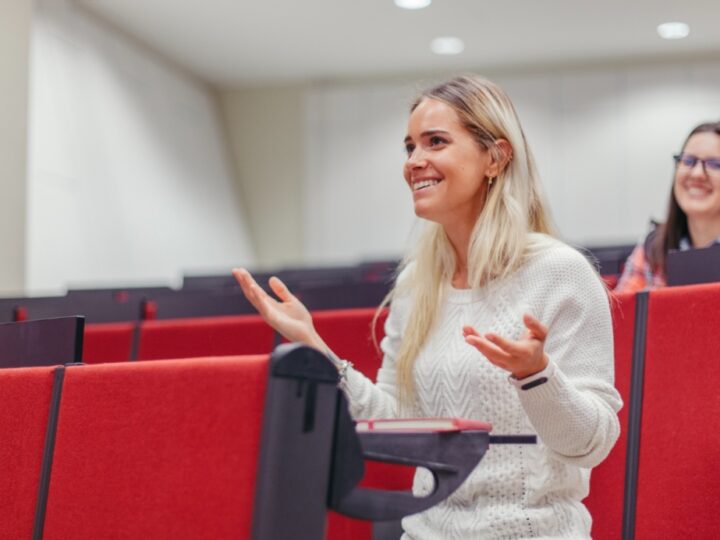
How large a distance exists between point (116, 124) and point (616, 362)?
147 inches

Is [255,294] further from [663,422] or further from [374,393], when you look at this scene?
[663,422]

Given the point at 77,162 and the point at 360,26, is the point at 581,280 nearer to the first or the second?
the point at 77,162

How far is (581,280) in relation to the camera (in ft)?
3.01

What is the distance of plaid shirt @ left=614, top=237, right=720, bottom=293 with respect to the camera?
1569mm

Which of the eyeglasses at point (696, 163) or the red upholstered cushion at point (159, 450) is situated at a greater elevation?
the eyeglasses at point (696, 163)

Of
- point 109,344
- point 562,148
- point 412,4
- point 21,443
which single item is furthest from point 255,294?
point 562,148

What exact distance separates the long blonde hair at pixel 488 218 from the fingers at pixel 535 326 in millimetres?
247

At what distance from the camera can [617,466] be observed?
108cm

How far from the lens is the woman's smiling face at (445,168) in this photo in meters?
1.00

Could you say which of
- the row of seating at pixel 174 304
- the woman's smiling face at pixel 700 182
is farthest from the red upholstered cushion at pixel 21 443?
the woman's smiling face at pixel 700 182

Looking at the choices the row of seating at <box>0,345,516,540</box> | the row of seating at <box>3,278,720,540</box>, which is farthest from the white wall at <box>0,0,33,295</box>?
the row of seating at <box>0,345,516,540</box>

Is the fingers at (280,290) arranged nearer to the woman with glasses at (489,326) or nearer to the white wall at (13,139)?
the woman with glasses at (489,326)

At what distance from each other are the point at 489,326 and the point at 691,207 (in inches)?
32.0

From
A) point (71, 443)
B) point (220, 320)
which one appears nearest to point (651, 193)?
point (220, 320)
